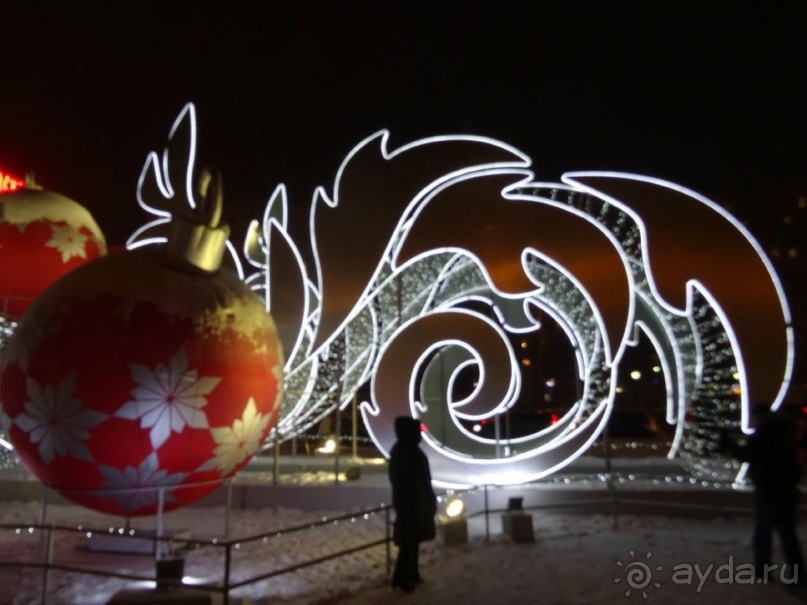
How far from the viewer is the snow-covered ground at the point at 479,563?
6379 millimetres

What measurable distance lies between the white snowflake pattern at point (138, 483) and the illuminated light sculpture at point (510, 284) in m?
4.77

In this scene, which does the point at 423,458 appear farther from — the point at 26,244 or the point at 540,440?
the point at 26,244

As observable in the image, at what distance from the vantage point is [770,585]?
645 cm

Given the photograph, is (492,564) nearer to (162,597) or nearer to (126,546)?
(162,597)

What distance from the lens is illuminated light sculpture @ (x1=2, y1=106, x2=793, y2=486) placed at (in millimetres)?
9820

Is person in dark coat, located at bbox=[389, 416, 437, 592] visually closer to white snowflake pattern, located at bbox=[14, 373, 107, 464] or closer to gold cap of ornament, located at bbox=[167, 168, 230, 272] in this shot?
gold cap of ornament, located at bbox=[167, 168, 230, 272]

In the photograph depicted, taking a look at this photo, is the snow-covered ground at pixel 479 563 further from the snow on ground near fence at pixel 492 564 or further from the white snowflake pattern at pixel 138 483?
the white snowflake pattern at pixel 138 483

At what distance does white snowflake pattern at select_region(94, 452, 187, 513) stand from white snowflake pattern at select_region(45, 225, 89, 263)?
412 centimetres

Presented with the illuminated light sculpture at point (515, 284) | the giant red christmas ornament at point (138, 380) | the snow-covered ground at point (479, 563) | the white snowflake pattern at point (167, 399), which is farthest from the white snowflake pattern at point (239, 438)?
the illuminated light sculpture at point (515, 284)

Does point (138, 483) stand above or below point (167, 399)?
below

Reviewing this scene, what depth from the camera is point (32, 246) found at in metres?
8.86

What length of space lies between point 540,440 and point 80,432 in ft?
23.4

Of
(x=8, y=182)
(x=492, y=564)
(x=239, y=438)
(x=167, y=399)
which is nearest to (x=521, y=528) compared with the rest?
(x=492, y=564)

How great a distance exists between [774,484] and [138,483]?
5.24 meters
